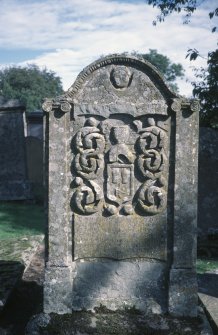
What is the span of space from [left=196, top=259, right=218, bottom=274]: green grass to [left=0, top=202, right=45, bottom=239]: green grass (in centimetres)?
295

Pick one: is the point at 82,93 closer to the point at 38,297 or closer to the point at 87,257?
the point at 87,257

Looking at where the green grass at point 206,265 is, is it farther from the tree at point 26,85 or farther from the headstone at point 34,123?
the tree at point 26,85

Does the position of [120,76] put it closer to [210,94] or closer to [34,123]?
[210,94]

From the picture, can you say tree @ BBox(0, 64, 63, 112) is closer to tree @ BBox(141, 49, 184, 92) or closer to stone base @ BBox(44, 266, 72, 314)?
tree @ BBox(141, 49, 184, 92)

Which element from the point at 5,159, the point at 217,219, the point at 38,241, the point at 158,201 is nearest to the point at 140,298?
the point at 158,201

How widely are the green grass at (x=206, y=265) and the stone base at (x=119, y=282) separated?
1941 mm

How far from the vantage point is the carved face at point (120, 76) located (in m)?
3.69

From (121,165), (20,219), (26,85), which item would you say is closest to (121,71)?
(121,165)

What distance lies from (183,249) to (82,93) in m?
1.67

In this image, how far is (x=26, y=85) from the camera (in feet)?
166

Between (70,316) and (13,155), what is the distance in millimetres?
7701

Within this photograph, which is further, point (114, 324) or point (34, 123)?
point (34, 123)

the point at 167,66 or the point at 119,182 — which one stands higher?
the point at 167,66

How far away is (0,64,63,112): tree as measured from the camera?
48.2 metres
